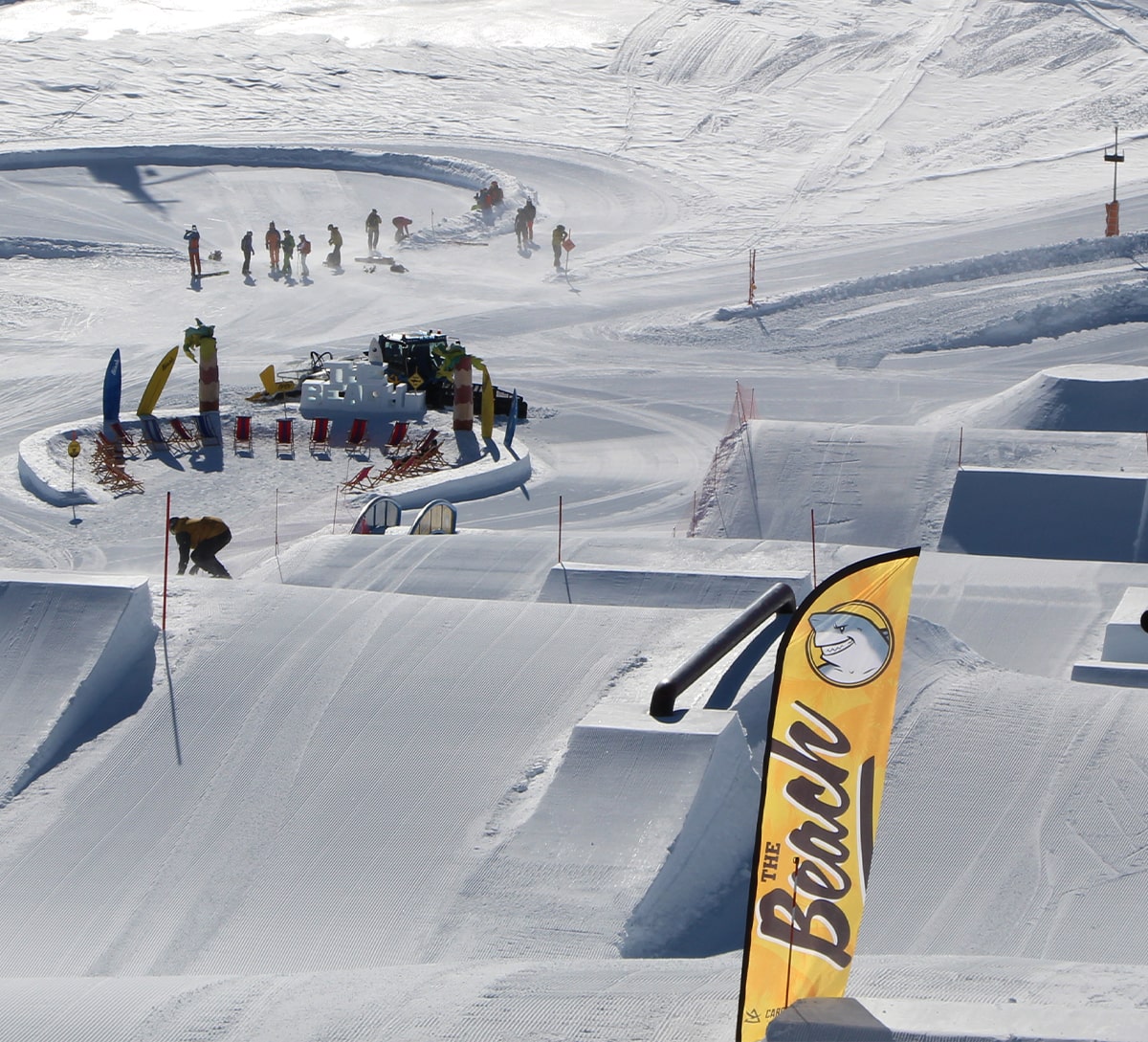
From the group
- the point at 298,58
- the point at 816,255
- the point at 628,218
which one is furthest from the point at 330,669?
the point at 298,58

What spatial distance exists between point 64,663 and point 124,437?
42.1 ft

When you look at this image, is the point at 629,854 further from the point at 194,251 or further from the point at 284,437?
the point at 194,251

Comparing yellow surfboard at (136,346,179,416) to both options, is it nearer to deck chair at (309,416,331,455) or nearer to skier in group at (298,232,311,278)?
deck chair at (309,416,331,455)

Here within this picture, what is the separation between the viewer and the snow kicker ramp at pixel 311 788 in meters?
9.17

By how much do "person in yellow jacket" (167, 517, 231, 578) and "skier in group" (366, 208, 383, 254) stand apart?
70.3 ft

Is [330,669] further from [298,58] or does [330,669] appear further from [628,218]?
[298,58]

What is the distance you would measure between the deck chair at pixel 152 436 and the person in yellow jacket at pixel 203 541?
7916 millimetres

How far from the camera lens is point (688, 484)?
22.2m

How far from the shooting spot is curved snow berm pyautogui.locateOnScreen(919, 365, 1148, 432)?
21.8m

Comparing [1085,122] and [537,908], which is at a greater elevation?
[1085,122]

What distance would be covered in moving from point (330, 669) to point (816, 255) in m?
24.4

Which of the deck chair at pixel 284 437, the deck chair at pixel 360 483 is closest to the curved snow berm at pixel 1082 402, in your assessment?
the deck chair at pixel 360 483

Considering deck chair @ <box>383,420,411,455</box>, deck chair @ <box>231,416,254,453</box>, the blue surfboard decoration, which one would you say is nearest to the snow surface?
deck chair @ <box>231,416,254,453</box>

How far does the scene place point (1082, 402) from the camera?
2194 centimetres
